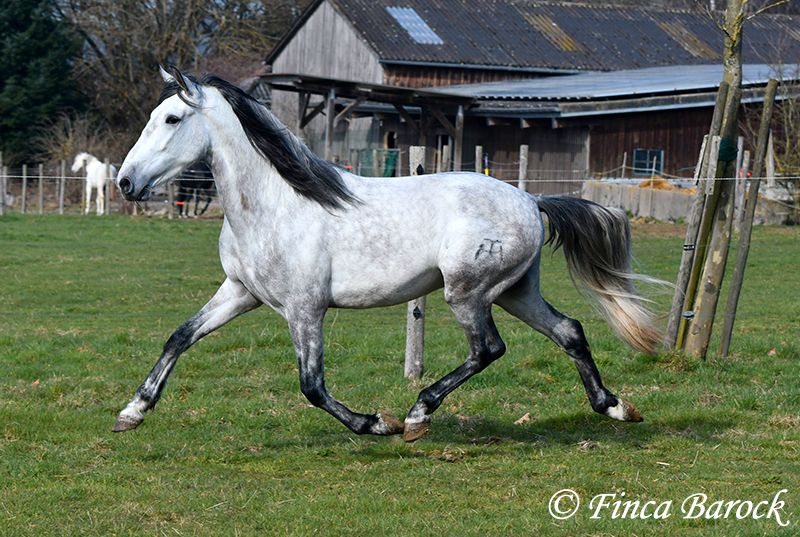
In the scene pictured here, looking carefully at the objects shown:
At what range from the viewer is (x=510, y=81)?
1721 inches

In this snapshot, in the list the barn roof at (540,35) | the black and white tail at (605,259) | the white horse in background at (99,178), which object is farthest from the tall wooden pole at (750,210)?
the barn roof at (540,35)

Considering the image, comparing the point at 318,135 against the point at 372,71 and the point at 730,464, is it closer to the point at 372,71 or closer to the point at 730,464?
the point at 372,71

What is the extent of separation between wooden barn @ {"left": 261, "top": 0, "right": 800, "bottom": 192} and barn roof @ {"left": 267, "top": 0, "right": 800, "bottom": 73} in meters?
0.07

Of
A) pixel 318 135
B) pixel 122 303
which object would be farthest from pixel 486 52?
pixel 122 303

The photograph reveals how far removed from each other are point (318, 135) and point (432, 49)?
5.50 m

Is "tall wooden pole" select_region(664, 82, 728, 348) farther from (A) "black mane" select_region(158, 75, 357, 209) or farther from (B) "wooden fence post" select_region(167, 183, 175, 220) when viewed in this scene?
(B) "wooden fence post" select_region(167, 183, 175, 220)

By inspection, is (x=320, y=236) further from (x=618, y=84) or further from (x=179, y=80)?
(x=618, y=84)

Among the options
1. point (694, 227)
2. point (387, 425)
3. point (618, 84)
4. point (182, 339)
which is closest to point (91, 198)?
point (618, 84)

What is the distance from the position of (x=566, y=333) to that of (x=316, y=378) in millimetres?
1614

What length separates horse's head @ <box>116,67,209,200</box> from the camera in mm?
6773

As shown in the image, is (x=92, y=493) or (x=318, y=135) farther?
(x=318, y=135)

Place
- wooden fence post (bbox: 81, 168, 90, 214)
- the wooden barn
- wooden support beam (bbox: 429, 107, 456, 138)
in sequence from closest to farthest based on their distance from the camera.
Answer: wooden fence post (bbox: 81, 168, 90, 214), wooden support beam (bbox: 429, 107, 456, 138), the wooden barn

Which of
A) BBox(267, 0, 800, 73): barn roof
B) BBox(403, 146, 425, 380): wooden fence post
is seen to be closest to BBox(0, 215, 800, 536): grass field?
BBox(403, 146, 425, 380): wooden fence post

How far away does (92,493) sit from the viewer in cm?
616
